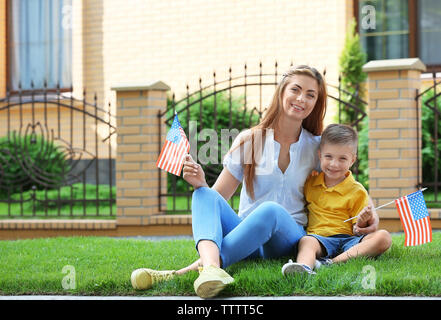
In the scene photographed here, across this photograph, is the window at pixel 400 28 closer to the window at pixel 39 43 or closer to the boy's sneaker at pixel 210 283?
the window at pixel 39 43

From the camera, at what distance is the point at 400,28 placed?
11375 millimetres

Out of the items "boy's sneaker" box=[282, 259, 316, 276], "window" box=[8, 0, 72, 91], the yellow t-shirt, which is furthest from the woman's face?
"window" box=[8, 0, 72, 91]

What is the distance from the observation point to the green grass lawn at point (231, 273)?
12.2 feet

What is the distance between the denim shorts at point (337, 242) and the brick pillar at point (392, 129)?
2.98m

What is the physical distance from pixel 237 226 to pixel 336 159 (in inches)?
29.8

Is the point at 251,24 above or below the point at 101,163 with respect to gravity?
above

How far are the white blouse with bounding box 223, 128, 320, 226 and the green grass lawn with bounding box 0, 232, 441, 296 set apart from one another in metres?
0.36

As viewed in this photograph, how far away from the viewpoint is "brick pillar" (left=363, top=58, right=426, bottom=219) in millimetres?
7359

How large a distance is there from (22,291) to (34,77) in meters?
10.3

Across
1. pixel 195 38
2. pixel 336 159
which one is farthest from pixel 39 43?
pixel 336 159

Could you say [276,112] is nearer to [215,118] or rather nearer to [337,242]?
[337,242]
